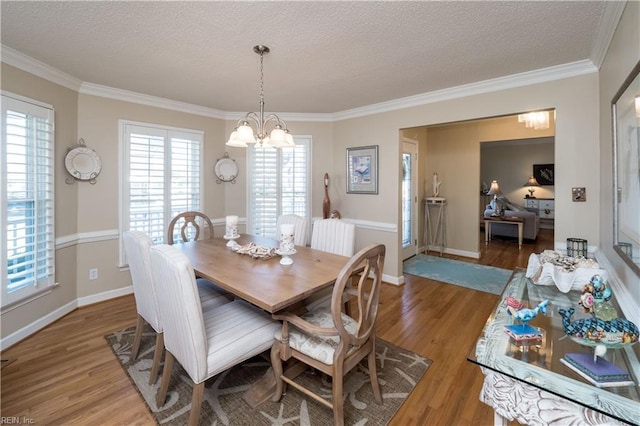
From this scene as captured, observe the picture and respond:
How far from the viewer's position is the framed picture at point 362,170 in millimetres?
4059

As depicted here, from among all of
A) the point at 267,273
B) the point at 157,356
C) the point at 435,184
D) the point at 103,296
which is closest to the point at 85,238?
the point at 103,296

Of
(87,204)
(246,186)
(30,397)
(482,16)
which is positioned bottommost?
(30,397)

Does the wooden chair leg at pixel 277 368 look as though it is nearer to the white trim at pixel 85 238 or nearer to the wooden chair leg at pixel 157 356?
the wooden chair leg at pixel 157 356

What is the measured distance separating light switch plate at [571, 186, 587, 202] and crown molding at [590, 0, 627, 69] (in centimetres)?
103

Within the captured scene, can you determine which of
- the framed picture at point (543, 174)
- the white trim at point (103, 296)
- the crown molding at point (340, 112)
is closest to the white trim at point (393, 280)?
the crown molding at point (340, 112)

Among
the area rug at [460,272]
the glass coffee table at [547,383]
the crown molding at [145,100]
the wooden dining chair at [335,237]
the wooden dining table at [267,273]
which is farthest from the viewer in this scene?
the area rug at [460,272]

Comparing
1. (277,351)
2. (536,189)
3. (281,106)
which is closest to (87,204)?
(281,106)

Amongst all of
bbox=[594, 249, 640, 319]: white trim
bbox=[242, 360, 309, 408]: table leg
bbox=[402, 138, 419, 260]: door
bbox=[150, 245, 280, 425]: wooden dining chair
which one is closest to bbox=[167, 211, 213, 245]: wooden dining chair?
bbox=[150, 245, 280, 425]: wooden dining chair

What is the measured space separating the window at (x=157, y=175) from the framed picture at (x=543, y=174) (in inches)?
389

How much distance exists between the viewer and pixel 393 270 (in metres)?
3.96

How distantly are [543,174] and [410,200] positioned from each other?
6.59 m

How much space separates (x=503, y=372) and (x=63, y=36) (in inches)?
133

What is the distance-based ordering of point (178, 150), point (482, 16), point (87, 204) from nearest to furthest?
point (482, 16) → point (87, 204) → point (178, 150)

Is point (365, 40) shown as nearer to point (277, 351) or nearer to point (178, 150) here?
point (277, 351)
